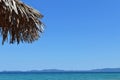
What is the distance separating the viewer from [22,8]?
4824 millimetres

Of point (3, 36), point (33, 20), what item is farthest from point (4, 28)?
point (33, 20)

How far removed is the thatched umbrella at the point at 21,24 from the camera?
15.4ft

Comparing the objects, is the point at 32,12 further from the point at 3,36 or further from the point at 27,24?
the point at 3,36

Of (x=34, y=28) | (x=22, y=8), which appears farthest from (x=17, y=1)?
(x=34, y=28)

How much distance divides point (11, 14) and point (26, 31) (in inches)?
16.9

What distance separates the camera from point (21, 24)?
4.84 meters

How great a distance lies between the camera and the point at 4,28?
16.2 feet

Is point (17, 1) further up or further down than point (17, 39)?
further up

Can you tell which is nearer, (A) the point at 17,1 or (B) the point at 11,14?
(B) the point at 11,14

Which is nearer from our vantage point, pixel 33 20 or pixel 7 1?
pixel 7 1

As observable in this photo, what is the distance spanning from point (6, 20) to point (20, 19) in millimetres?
178

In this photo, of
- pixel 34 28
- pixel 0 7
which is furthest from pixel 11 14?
pixel 34 28

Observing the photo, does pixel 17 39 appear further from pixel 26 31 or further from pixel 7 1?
pixel 7 1

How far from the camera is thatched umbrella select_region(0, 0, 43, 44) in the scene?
4.70 meters
